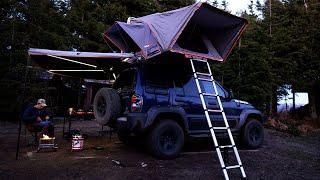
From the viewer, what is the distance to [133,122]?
316 inches

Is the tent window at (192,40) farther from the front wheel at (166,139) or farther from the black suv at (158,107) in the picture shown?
the front wheel at (166,139)

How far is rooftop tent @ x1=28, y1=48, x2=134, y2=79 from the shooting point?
336 inches

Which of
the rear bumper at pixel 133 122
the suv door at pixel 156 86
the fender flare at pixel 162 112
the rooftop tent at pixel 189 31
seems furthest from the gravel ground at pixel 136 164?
the rooftop tent at pixel 189 31

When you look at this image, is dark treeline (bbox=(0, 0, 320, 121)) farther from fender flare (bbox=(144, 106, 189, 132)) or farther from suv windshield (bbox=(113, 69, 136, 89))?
fender flare (bbox=(144, 106, 189, 132))

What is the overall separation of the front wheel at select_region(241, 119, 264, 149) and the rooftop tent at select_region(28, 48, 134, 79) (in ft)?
13.4

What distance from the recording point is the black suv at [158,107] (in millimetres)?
8125

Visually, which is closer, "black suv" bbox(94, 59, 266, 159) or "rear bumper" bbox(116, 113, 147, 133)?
"rear bumper" bbox(116, 113, 147, 133)

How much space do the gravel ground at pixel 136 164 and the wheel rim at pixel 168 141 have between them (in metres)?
0.33

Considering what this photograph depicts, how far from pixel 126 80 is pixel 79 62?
1.88 metres

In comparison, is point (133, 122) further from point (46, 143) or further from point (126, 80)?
point (46, 143)

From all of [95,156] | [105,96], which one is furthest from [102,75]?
[95,156]

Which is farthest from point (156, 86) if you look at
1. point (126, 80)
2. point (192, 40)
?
point (192, 40)

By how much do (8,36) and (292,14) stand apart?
18890 millimetres

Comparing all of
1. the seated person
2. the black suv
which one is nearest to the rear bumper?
the black suv
